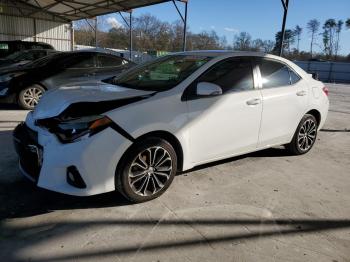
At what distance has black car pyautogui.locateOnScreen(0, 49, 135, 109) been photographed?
26.6 feet

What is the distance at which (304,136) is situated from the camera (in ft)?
18.0

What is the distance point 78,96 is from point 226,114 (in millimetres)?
1678

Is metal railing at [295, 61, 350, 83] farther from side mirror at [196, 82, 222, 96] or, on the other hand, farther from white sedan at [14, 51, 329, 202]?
side mirror at [196, 82, 222, 96]

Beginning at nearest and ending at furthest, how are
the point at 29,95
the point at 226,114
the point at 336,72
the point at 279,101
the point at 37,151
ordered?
1. the point at 37,151
2. the point at 226,114
3. the point at 279,101
4. the point at 29,95
5. the point at 336,72

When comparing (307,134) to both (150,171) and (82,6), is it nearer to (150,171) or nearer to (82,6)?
(150,171)

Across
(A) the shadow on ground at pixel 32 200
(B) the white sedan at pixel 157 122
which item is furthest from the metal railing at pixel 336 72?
(A) the shadow on ground at pixel 32 200

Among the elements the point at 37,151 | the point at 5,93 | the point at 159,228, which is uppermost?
the point at 5,93

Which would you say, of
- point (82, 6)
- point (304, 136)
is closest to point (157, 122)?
point (304, 136)

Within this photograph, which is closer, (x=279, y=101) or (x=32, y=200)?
(x=32, y=200)

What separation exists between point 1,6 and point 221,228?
23.8 m

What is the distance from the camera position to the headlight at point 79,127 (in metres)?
3.21

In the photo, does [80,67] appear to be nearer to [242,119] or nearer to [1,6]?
[242,119]

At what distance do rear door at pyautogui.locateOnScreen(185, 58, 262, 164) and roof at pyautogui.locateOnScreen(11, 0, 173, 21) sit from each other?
1194cm

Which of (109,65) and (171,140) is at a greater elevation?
(109,65)
